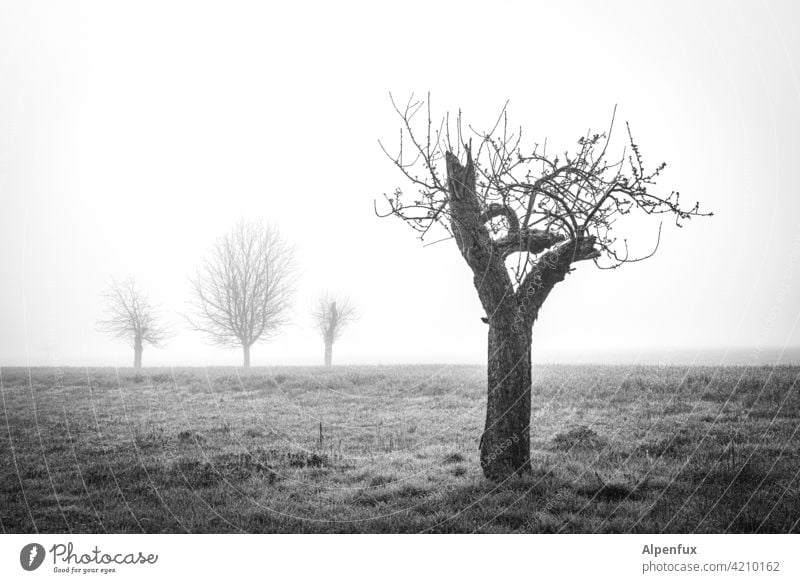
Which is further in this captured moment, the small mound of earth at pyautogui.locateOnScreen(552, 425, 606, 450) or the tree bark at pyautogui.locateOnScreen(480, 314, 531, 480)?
the small mound of earth at pyautogui.locateOnScreen(552, 425, 606, 450)

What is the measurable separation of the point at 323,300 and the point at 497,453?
3425 cm

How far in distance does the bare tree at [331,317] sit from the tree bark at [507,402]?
32.4 m

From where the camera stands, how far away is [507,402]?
6.72 m

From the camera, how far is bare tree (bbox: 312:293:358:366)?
38.8 meters

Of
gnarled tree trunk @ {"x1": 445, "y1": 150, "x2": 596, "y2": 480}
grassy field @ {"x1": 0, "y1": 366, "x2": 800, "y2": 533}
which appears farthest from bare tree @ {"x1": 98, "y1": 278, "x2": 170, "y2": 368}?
gnarled tree trunk @ {"x1": 445, "y1": 150, "x2": 596, "y2": 480}

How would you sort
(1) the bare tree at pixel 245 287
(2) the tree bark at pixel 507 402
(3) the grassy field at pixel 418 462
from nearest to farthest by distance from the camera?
1. (3) the grassy field at pixel 418 462
2. (2) the tree bark at pixel 507 402
3. (1) the bare tree at pixel 245 287

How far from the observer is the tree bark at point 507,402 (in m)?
6.62

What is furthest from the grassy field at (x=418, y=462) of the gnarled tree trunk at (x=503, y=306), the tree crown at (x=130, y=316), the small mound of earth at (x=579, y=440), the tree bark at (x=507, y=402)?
the tree crown at (x=130, y=316)

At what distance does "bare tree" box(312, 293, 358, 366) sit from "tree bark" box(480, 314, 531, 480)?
106 feet

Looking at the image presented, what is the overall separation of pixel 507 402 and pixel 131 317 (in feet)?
117

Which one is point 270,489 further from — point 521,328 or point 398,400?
point 398,400

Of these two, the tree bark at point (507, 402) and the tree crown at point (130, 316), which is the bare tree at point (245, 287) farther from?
the tree bark at point (507, 402)

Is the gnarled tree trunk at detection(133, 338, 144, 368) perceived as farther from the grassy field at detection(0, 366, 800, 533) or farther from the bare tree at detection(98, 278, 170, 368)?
the grassy field at detection(0, 366, 800, 533)

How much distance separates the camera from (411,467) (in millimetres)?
7453
